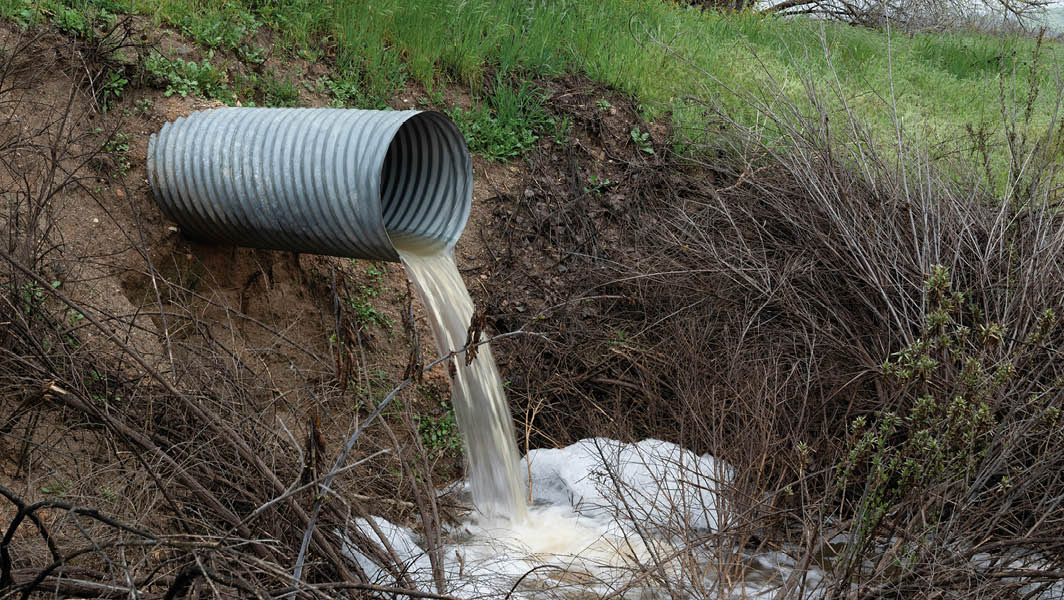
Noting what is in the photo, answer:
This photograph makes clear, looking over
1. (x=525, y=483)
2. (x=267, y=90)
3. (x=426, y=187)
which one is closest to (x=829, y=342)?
(x=525, y=483)

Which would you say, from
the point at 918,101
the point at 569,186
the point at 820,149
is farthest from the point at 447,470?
the point at 918,101

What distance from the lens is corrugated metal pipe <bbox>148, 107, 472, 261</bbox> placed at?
4141 mm

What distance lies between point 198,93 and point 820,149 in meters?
3.60

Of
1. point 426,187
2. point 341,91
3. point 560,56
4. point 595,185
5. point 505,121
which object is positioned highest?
point 560,56

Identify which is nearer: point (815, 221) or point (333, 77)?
point (815, 221)

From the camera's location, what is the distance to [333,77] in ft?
19.7

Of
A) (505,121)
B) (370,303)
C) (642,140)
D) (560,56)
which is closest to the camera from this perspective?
(370,303)

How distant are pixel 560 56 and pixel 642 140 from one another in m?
1.00

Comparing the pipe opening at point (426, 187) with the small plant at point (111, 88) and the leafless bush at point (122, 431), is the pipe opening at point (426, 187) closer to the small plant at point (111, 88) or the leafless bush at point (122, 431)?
the leafless bush at point (122, 431)

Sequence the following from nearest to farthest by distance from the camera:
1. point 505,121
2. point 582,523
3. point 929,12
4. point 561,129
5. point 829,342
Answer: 1. point 582,523
2. point 829,342
3. point 505,121
4. point 561,129
5. point 929,12

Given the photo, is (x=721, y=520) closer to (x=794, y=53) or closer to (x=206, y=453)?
(x=206, y=453)

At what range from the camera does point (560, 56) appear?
7445 millimetres

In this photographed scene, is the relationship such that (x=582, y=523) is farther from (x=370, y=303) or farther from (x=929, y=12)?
(x=929, y=12)

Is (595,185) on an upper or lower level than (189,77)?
lower
